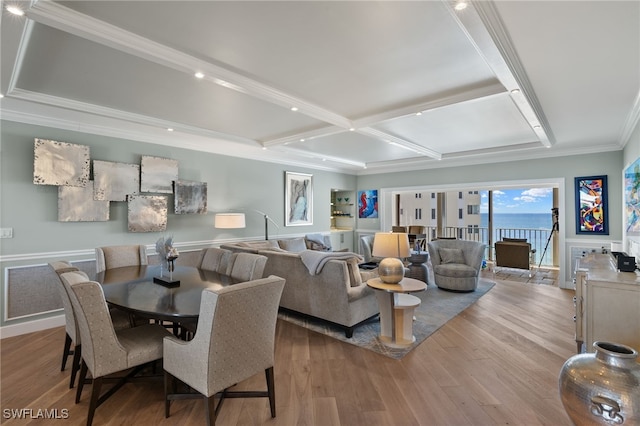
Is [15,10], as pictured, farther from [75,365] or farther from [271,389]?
[271,389]

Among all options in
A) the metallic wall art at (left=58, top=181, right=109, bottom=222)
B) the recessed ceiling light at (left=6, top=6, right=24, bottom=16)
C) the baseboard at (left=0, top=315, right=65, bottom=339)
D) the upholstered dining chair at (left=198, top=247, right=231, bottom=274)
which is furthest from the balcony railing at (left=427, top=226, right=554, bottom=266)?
the recessed ceiling light at (left=6, top=6, right=24, bottom=16)

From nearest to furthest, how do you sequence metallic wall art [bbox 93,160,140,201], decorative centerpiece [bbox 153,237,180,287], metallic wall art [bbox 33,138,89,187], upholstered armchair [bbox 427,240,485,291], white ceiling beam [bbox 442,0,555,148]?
1. white ceiling beam [bbox 442,0,555,148]
2. decorative centerpiece [bbox 153,237,180,287]
3. metallic wall art [bbox 33,138,89,187]
4. metallic wall art [bbox 93,160,140,201]
5. upholstered armchair [bbox 427,240,485,291]

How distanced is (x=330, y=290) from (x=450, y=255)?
10.6ft

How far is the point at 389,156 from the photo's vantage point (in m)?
6.76

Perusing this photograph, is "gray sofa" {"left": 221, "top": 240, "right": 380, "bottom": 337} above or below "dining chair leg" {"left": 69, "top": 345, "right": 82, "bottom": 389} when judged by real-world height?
above

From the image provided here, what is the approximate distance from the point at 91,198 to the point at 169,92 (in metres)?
1.96

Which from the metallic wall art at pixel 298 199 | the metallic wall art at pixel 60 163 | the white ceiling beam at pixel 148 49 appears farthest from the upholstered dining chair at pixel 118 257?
the metallic wall art at pixel 298 199

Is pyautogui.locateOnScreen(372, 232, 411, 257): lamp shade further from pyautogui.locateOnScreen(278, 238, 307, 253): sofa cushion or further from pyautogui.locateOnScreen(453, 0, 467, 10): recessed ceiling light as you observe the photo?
pyautogui.locateOnScreen(278, 238, 307, 253): sofa cushion

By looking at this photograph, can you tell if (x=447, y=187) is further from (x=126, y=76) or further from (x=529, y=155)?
(x=126, y=76)

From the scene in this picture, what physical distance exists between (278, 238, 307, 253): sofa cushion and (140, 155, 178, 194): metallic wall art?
7.28 ft

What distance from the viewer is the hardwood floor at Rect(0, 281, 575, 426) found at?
2.09 meters

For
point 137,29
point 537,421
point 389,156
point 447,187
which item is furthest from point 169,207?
point 447,187

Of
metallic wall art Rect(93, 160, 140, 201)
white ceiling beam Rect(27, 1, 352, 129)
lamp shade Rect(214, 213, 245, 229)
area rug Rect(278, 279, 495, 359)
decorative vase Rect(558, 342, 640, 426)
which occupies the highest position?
white ceiling beam Rect(27, 1, 352, 129)

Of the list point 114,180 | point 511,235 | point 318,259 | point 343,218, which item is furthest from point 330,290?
point 511,235
